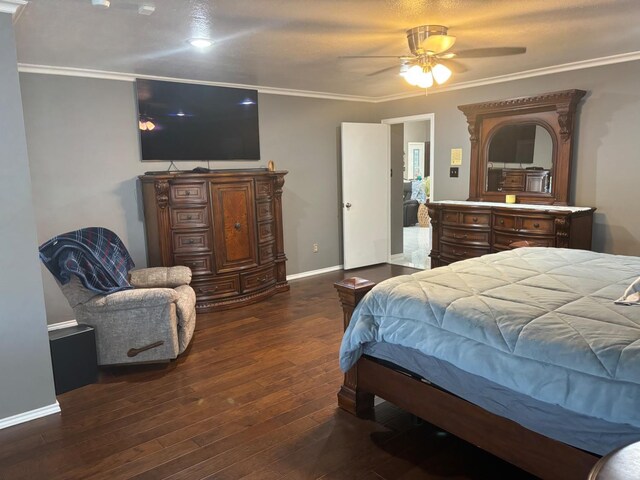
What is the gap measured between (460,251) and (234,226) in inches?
98.0

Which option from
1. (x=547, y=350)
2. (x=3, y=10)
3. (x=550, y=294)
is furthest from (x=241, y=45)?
(x=547, y=350)

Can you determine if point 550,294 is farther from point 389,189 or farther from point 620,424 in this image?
point 389,189

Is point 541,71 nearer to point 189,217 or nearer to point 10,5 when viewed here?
point 189,217

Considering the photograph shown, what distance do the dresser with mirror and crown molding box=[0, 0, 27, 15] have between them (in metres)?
3.89

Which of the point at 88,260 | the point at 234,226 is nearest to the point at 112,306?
the point at 88,260

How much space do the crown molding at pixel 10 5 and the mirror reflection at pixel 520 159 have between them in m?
4.52

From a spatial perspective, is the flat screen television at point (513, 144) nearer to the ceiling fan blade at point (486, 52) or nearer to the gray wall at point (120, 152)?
the gray wall at point (120, 152)

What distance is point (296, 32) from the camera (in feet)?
10.3

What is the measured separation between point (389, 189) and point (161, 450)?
4.83 m

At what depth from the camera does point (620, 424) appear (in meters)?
1.56

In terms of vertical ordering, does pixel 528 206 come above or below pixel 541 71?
below

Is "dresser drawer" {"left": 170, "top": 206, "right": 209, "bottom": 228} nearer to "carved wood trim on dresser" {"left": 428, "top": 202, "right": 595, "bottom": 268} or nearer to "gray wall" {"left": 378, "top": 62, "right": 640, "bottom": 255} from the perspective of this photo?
"carved wood trim on dresser" {"left": 428, "top": 202, "right": 595, "bottom": 268}

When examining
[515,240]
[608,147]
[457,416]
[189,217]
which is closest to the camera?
[457,416]

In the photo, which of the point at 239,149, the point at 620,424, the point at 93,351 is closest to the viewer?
the point at 620,424
